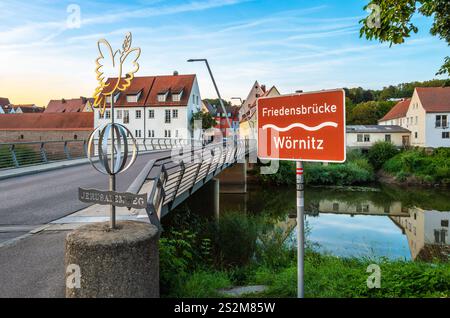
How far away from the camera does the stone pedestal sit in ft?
12.0

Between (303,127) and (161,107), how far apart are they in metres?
55.3

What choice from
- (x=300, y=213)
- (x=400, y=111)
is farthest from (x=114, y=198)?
(x=400, y=111)

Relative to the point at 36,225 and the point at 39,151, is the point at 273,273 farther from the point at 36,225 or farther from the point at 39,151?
the point at 39,151

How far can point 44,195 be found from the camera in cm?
1005

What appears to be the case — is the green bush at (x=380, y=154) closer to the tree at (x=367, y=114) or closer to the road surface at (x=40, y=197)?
the tree at (x=367, y=114)

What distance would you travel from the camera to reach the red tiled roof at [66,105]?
86231 millimetres

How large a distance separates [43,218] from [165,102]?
51.1 meters

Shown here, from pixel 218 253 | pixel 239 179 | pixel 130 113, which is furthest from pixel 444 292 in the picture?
pixel 130 113

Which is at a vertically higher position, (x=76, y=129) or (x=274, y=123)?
(x=76, y=129)

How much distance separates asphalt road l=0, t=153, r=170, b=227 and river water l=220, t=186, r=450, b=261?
22.3ft

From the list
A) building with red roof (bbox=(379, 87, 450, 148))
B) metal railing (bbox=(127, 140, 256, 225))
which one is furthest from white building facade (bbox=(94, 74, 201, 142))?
metal railing (bbox=(127, 140, 256, 225))

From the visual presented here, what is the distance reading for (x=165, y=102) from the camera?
188 feet

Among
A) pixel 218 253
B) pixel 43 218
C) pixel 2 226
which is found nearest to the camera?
pixel 2 226

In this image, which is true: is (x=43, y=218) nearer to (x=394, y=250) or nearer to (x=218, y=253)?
(x=218, y=253)
